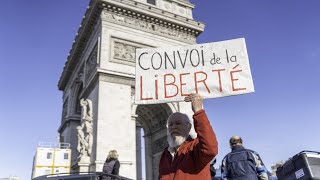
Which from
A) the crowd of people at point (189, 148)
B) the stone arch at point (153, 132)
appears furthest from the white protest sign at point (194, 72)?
the stone arch at point (153, 132)

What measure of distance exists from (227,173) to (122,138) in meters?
11.7

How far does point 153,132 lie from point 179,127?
1833 centimetres

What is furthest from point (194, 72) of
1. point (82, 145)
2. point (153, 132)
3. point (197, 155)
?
point (153, 132)

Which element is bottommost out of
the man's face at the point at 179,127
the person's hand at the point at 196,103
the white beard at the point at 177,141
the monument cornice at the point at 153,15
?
the white beard at the point at 177,141

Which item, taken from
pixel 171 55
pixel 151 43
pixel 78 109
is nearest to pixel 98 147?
pixel 151 43

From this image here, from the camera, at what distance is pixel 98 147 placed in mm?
15047

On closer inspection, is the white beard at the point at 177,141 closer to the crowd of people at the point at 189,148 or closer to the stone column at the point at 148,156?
the crowd of people at the point at 189,148

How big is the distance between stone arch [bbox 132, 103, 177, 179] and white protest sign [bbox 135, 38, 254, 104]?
569 inches

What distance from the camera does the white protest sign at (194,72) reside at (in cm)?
357

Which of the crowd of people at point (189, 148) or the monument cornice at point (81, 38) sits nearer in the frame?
the crowd of people at point (189, 148)

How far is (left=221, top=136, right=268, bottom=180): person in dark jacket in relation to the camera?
4.23 metres

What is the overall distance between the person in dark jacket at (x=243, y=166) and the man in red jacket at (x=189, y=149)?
81.2 inches

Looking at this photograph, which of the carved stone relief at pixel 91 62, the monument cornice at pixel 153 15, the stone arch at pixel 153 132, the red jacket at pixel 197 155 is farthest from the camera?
the stone arch at pixel 153 132

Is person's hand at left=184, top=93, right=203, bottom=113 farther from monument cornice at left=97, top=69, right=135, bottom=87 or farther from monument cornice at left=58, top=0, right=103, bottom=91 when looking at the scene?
monument cornice at left=58, top=0, right=103, bottom=91
